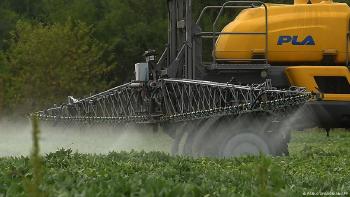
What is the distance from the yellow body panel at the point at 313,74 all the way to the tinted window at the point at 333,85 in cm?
7

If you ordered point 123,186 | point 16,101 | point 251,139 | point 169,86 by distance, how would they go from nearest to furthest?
point 123,186 < point 251,139 < point 169,86 < point 16,101

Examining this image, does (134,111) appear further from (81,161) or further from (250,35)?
(81,161)

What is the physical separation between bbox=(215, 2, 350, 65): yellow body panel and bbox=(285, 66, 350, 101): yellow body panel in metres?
0.33

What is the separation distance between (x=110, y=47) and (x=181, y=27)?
2794cm

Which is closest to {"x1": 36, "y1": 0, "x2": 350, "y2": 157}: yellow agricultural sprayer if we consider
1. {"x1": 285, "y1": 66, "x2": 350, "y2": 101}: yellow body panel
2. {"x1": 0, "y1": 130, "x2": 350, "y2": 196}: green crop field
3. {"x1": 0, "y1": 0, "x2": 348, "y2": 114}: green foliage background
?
{"x1": 285, "y1": 66, "x2": 350, "y2": 101}: yellow body panel

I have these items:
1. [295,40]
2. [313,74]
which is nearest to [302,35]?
[295,40]

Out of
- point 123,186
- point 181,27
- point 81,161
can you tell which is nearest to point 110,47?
point 181,27

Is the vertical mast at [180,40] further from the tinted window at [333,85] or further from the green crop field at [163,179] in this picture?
the green crop field at [163,179]

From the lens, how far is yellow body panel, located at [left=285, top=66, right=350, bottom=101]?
14.2m

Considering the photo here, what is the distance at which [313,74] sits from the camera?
14.3m

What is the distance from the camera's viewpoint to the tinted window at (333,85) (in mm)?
14219

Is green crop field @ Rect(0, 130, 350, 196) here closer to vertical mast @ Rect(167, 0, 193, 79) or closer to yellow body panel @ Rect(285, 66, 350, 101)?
yellow body panel @ Rect(285, 66, 350, 101)

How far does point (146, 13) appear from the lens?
49969mm

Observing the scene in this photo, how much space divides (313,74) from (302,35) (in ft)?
2.53
